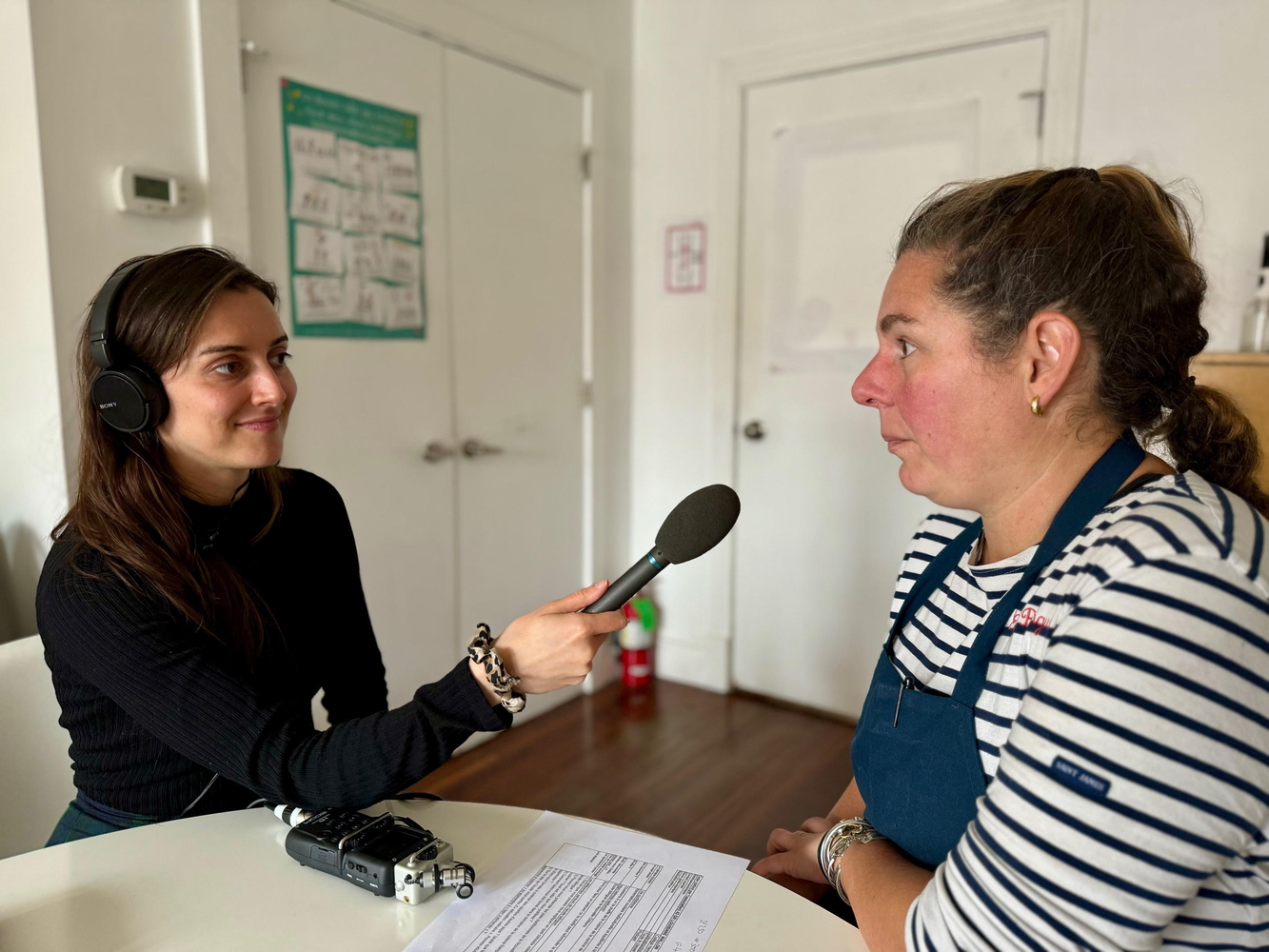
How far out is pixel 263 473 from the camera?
138cm

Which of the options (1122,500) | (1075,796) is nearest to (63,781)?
(1075,796)

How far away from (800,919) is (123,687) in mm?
812

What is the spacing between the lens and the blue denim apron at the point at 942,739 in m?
0.89

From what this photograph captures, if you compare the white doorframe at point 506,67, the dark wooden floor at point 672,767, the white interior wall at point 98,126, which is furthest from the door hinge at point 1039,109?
the white interior wall at point 98,126

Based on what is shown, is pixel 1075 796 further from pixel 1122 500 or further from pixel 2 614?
pixel 2 614

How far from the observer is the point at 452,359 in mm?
2709

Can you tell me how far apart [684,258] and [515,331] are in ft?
2.51

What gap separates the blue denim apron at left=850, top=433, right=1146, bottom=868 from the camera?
0.89 meters

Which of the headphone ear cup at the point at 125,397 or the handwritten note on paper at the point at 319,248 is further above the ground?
the handwritten note on paper at the point at 319,248

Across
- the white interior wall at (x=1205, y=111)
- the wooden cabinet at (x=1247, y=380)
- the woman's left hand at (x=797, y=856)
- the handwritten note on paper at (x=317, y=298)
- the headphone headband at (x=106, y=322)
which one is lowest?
the woman's left hand at (x=797, y=856)

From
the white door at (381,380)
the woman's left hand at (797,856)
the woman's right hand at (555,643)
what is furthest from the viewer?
the white door at (381,380)

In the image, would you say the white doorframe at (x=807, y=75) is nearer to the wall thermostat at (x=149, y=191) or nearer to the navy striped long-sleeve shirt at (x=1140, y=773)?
the wall thermostat at (x=149, y=191)

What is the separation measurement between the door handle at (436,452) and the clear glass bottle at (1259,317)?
7.36ft

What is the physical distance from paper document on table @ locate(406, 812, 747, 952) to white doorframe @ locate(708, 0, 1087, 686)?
2345 millimetres
